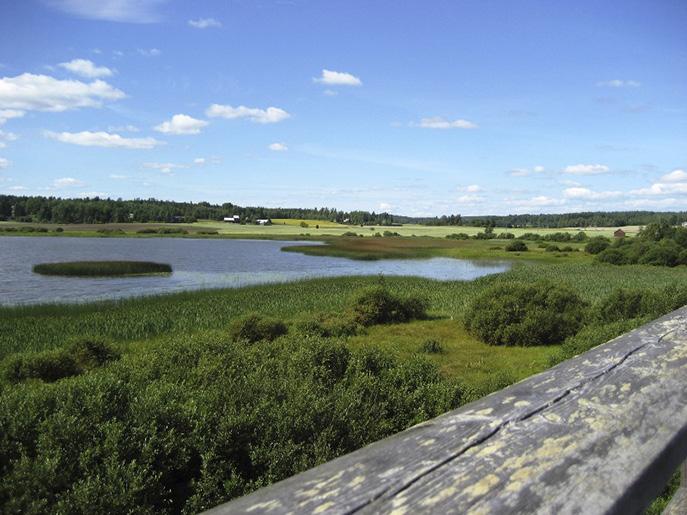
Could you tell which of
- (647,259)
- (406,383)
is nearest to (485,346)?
(406,383)

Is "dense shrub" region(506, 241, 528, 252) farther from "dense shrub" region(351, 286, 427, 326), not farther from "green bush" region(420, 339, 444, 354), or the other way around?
"green bush" region(420, 339, 444, 354)

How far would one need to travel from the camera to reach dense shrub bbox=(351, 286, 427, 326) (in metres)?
21.0

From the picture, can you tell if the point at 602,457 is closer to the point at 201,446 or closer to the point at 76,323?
the point at 201,446

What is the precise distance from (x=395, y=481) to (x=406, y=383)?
681cm

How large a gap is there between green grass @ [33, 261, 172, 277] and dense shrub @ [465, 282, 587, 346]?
Result: 32.4 m

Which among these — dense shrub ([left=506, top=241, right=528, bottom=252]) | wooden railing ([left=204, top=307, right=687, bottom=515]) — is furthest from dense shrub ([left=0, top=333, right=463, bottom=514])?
dense shrub ([left=506, top=241, right=528, bottom=252])

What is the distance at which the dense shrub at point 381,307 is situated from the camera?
826 inches

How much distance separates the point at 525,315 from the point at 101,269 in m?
37.4

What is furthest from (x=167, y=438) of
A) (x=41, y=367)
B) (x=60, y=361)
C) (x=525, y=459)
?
(x=60, y=361)

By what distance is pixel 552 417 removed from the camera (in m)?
1.33

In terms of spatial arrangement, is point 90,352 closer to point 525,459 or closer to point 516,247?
point 525,459

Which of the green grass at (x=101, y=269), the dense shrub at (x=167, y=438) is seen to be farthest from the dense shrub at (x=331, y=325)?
the green grass at (x=101, y=269)

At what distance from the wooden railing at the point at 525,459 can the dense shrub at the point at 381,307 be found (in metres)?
19.3

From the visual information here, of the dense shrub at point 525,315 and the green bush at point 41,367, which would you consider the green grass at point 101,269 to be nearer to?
the green bush at point 41,367
